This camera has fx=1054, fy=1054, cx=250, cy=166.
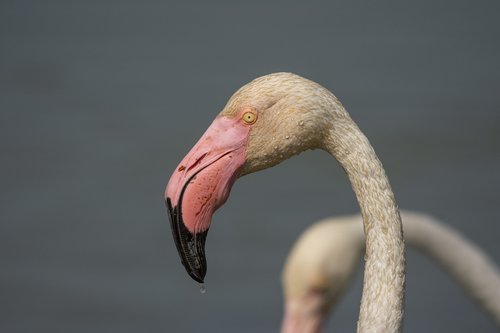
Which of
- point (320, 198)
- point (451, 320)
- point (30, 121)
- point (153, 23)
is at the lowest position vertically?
point (451, 320)

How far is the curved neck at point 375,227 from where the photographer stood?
2766 millimetres

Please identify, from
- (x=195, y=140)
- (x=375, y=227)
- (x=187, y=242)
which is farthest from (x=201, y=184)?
(x=195, y=140)

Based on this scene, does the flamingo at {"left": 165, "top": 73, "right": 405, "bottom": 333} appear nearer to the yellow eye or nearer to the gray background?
the yellow eye

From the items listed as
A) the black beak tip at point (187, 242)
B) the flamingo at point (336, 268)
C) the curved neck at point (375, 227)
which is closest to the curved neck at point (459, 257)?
the flamingo at point (336, 268)

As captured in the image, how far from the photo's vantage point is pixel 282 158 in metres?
2.79

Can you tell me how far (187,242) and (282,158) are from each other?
0.34 meters

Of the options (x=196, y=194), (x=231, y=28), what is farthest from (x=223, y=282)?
(x=196, y=194)

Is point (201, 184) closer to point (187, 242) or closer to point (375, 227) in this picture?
point (187, 242)

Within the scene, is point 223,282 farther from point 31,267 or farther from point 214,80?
point 214,80

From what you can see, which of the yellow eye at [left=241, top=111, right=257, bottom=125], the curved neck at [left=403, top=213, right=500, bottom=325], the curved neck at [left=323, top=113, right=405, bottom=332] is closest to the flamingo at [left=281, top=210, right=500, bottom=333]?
the curved neck at [left=403, top=213, right=500, bottom=325]

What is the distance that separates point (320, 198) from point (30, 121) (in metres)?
3.34

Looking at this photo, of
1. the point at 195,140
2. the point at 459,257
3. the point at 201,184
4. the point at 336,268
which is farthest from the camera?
the point at 195,140

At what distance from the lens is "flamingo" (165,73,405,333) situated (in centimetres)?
272

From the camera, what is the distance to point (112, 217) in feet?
30.4
